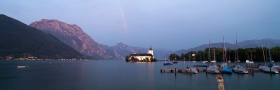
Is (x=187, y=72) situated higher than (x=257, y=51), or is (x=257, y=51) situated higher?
(x=257, y=51)

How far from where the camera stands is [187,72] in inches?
2265

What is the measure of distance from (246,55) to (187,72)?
90389 millimetres

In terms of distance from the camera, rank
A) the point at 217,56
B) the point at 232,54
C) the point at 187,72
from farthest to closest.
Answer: the point at 217,56 < the point at 232,54 < the point at 187,72

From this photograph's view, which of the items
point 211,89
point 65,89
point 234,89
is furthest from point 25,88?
point 234,89

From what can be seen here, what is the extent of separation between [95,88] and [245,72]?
37687 mm

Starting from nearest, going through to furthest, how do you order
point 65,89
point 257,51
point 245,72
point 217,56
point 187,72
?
point 65,89, point 245,72, point 187,72, point 257,51, point 217,56

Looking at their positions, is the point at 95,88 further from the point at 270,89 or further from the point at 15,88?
the point at 270,89

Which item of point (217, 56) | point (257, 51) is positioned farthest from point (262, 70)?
point (217, 56)

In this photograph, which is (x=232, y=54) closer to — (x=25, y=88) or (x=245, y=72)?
(x=245, y=72)

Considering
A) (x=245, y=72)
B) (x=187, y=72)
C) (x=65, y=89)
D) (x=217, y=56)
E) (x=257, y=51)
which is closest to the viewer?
(x=65, y=89)

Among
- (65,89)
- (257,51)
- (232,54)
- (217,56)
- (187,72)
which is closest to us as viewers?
(65,89)

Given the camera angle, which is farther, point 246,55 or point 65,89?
point 246,55

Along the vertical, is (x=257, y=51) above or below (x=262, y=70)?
above

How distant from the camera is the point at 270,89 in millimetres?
32750
